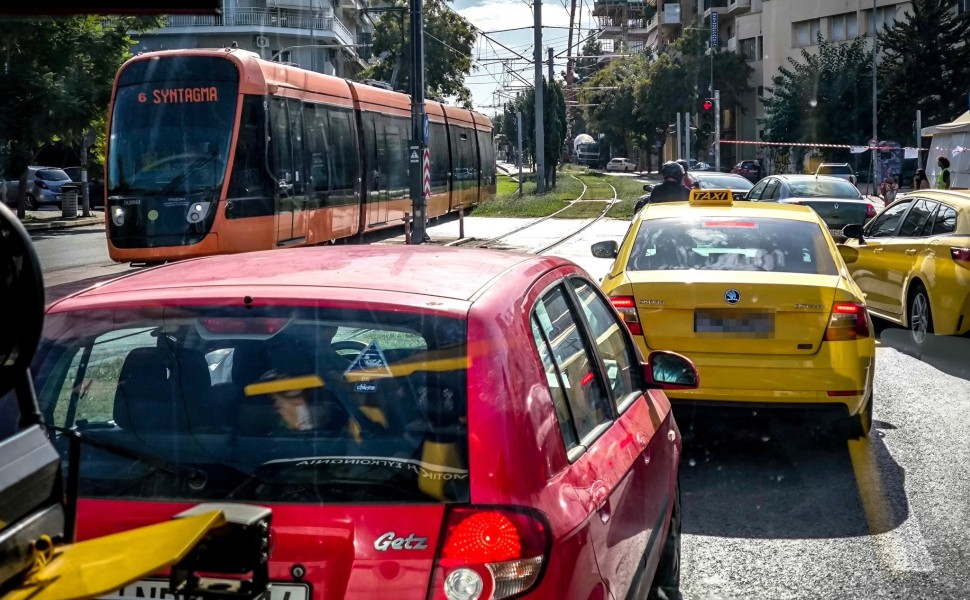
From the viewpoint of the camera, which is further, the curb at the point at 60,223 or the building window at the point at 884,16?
the building window at the point at 884,16

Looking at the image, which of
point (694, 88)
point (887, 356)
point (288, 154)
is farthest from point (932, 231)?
point (694, 88)

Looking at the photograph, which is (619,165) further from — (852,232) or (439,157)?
(852,232)

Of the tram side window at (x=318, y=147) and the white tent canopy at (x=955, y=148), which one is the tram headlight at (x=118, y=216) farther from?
the white tent canopy at (x=955, y=148)

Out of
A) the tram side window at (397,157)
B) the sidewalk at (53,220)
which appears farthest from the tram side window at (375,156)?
the sidewalk at (53,220)

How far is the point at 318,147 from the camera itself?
21.2 m

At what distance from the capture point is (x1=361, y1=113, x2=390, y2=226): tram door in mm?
24719

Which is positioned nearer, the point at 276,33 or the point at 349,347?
the point at 349,347

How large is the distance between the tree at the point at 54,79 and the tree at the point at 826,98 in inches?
1540

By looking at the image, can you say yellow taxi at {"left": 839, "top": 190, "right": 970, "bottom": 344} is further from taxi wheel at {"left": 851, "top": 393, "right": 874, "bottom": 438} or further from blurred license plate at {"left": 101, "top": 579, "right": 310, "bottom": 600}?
blurred license plate at {"left": 101, "top": 579, "right": 310, "bottom": 600}

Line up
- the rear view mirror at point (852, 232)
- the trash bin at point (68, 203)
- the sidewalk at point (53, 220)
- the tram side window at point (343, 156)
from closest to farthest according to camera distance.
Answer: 1. the rear view mirror at point (852, 232)
2. the tram side window at point (343, 156)
3. the sidewalk at point (53, 220)
4. the trash bin at point (68, 203)

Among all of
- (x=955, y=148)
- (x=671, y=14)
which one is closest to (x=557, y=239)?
(x=955, y=148)

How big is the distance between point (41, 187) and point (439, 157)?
19.2 metres

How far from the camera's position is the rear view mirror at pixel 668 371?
4527mm

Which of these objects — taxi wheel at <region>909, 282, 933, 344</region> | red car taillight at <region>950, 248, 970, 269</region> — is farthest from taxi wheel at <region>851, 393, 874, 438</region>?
taxi wheel at <region>909, 282, 933, 344</region>
